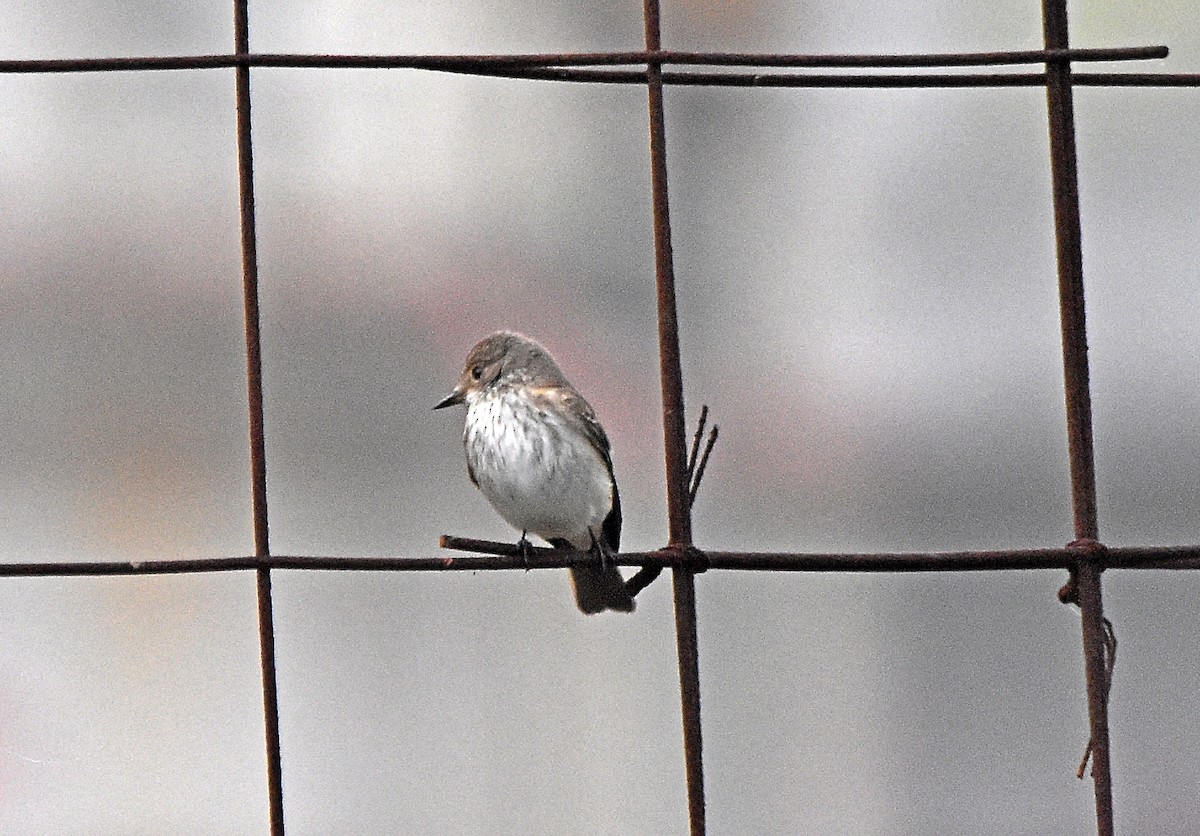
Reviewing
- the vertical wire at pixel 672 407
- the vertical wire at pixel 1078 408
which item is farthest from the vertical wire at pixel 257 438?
the vertical wire at pixel 1078 408

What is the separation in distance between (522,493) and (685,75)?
1601mm

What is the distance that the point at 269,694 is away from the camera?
6.91 feet

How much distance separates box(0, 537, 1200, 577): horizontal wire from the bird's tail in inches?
61.8

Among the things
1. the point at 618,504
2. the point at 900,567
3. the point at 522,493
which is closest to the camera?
the point at 900,567

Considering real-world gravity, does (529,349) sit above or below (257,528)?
above

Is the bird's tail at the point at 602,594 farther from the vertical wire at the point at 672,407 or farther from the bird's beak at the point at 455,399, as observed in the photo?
the vertical wire at the point at 672,407

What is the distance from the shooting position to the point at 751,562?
211 cm

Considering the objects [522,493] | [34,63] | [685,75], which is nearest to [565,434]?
[522,493]

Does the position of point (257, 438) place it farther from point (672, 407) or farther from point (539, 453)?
point (539, 453)

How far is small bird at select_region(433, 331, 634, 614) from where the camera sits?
3742mm

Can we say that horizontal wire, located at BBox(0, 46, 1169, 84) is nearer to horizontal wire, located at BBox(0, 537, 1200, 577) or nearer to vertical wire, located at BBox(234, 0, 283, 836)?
vertical wire, located at BBox(234, 0, 283, 836)

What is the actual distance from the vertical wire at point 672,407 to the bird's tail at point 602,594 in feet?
5.01

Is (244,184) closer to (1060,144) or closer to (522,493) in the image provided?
(1060,144)

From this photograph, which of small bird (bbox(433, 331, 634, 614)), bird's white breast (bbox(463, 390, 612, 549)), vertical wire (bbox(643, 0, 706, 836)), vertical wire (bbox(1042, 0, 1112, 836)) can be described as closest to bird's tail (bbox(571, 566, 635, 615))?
small bird (bbox(433, 331, 634, 614))
